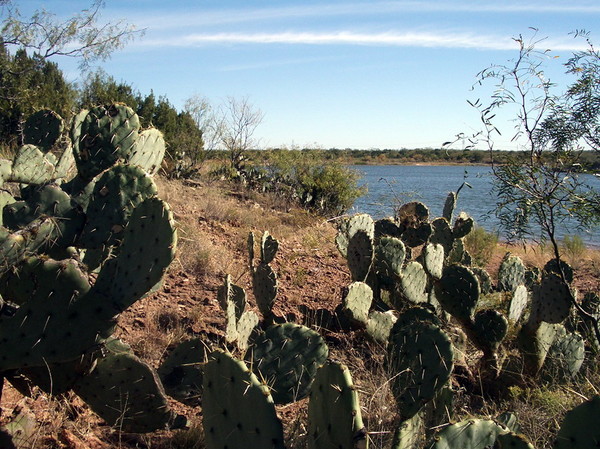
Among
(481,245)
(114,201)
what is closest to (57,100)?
(481,245)

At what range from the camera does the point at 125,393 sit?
3.05 metres

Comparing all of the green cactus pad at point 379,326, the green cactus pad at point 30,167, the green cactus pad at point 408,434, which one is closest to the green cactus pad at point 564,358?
the green cactus pad at point 379,326

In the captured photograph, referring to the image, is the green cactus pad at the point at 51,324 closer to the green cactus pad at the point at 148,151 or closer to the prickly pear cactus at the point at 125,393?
the prickly pear cactus at the point at 125,393

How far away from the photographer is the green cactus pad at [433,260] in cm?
535

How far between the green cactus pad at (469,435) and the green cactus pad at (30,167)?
9.25 ft

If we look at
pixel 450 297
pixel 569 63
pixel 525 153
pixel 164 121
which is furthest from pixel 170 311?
pixel 164 121

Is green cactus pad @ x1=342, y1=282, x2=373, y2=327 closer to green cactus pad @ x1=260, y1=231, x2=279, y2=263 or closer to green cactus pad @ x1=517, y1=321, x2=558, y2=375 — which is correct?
green cactus pad @ x1=260, y1=231, x2=279, y2=263

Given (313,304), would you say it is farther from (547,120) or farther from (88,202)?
(88,202)

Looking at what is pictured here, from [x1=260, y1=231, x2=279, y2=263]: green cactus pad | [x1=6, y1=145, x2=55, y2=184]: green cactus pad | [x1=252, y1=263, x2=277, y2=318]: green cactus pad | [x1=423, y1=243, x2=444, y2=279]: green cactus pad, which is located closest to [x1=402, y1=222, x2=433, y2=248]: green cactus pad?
[x1=423, y1=243, x2=444, y2=279]: green cactus pad

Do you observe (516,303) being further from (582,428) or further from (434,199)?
(434,199)

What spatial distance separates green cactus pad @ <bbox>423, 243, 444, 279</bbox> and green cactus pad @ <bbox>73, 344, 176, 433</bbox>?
290 centimetres

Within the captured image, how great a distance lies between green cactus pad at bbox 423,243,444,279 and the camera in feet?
17.6

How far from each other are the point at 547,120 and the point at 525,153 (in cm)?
31

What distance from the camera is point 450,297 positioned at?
187 inches
